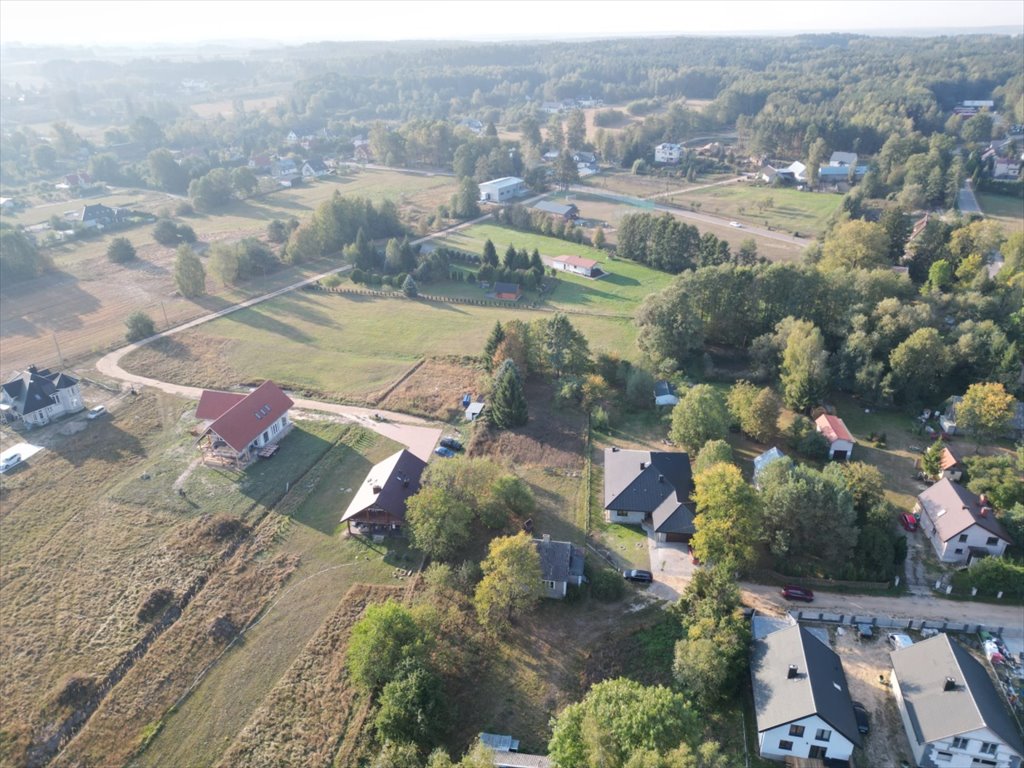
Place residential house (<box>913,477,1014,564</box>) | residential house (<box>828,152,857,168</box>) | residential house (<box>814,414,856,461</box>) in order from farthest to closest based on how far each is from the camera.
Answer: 1. residential house (<box>828,152,857,168</box>)
2. residential house (<box>814,414,856,461</box>)
3. residential house (<box>913,477,1014,564</box>)

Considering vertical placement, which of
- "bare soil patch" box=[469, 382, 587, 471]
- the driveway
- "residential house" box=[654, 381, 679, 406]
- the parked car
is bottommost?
"bare soil patch" box=[469, 382, 587, 471]

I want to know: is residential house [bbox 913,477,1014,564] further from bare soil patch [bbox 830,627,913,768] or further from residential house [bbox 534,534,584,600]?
residential house [bbox 534,534,584,600]

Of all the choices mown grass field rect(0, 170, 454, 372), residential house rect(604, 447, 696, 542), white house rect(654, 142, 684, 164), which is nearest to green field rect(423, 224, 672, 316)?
mown grass field rect(0, 170, 454, 372)

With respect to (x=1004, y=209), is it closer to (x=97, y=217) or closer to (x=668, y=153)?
(x=668, y=153)

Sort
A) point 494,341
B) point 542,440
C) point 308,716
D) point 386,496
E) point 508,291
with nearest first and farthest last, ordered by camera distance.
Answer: point 308,716, point 386,496, point 542,440, point 494,341, point 508,291

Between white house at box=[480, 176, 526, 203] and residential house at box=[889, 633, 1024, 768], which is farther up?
residential house at box=[889, 633, 1024, 768]

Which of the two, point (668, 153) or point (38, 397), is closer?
point (38, 397)

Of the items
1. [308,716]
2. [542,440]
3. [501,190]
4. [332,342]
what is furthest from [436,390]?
[501,190]
